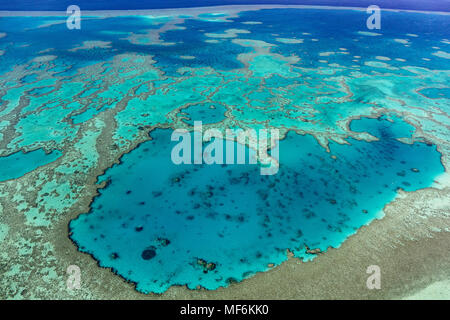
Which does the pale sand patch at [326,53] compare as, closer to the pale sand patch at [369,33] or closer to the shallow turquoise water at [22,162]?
the pale sand patch at [369,33]

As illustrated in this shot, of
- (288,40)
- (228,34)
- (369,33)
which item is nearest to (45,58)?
(228,34)

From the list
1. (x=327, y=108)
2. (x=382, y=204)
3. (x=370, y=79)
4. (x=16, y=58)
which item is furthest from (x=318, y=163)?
(x=16, y=58)

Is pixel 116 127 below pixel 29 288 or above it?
above

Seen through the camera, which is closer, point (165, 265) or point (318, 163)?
point (165, 265)

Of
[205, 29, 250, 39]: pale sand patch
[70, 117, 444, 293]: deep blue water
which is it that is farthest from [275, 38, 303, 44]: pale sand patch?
[70, 117, 444, 293]: deep blue water

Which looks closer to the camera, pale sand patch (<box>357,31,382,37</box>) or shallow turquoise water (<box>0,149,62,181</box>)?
shallow turquoise water (<box>0,149,62,181</box>)

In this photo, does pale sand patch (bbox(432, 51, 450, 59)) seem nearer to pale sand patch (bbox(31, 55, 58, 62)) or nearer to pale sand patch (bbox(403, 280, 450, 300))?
pale sand patch (bbox(403, 280, 450, 300))

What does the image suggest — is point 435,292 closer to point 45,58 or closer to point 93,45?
point 45,58

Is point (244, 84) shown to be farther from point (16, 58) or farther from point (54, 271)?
point (16, 58)
